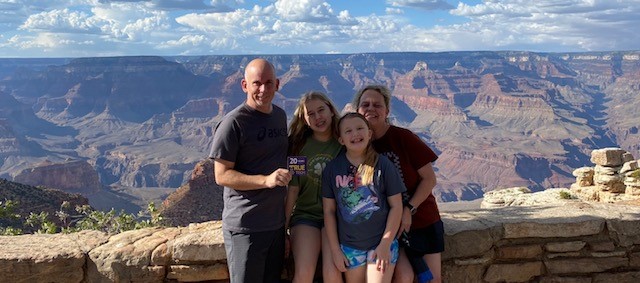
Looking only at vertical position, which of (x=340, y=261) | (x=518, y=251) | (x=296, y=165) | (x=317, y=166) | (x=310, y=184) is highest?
(x=296, y=165)

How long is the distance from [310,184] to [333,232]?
0.45m

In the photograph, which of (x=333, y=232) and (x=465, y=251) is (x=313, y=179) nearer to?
(x=333, y=232)

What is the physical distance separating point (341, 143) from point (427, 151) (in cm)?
69

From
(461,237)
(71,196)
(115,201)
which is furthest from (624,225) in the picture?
(115,201)

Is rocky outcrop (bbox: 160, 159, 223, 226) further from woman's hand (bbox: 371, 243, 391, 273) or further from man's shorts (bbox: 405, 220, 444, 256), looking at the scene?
woman's hand (bbox: 371, 243, 391, 273)

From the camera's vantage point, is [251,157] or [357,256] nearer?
[251,157]

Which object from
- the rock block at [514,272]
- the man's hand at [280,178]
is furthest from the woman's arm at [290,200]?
the rock block at [514,272]

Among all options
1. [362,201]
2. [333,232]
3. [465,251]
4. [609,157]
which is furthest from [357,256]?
[609,157]

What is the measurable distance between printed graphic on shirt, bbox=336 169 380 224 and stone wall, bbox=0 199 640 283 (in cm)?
104

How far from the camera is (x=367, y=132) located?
4117 mm

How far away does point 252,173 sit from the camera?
3.95 metres

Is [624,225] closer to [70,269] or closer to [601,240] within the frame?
[601,240]

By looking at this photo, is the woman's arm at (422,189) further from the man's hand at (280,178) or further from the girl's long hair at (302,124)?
the man's hand at (280,178)

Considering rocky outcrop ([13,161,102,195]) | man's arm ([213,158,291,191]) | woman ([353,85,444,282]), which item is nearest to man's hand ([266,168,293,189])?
man's arm ([213,158,291,191])
